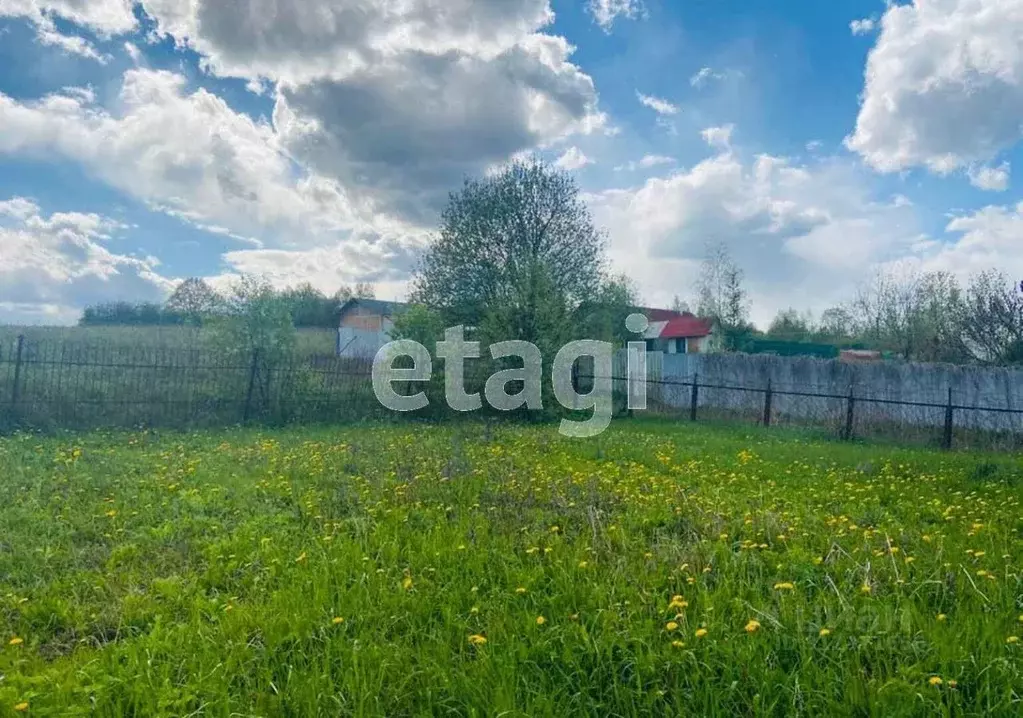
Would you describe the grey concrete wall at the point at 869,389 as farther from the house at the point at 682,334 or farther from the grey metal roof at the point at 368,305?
the grey metal roof at the point at 368,305

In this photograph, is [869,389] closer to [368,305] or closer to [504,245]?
[504,245]

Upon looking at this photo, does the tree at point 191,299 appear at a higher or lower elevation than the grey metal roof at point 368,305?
lower

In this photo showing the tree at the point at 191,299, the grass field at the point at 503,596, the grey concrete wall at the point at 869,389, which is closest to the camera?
the grass field at the point at 503,596

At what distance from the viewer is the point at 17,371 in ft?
32.8

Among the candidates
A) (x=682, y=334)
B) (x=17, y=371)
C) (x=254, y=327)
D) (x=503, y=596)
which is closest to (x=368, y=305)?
(x=682, y=334)

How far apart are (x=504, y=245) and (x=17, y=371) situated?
13429 millimetres

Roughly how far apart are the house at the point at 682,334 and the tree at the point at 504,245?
14640 mm

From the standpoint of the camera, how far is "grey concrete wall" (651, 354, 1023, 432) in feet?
44.1

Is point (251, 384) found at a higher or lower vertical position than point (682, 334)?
lower

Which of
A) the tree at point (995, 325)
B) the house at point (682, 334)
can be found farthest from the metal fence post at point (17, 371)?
the house at point (682, 334)

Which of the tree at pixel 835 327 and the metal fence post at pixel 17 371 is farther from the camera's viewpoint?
the tree at pixel 835 327

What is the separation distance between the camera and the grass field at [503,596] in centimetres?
240

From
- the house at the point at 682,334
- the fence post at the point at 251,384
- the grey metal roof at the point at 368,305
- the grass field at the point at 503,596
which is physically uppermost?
the grey metal roof at the point at 368,305

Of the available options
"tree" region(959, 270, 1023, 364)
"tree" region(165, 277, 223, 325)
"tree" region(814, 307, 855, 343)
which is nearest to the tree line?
"tree" region(165, 277, 223, 325)
